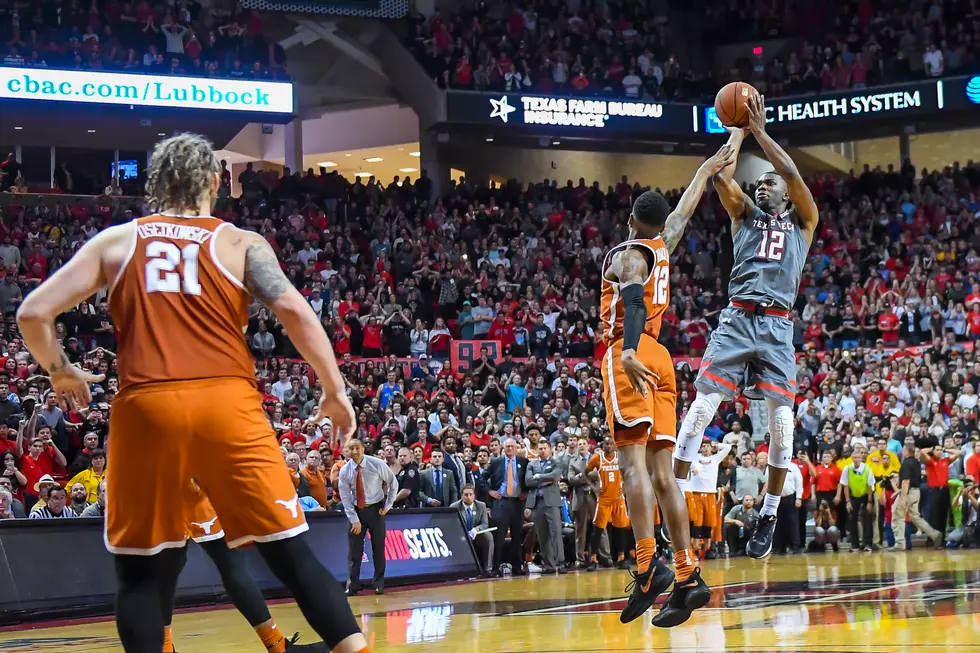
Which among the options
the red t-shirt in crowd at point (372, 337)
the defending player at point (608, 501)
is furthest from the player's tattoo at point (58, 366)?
the red t-shirt in crowd at point (372, 337)

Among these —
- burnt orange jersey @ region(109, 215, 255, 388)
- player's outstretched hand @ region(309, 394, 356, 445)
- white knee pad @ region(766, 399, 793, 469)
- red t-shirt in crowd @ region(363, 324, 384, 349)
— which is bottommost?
white knee pad @ region(766, 399, 793, 469)

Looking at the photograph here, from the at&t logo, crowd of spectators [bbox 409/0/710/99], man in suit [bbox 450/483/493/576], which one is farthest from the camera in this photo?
crowd of spectators [bbox 409/0/710/99]

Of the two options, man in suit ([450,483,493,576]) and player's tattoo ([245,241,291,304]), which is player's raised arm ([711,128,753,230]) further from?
man in suit ([450,483,493,576])

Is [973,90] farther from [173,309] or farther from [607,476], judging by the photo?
[173,309]

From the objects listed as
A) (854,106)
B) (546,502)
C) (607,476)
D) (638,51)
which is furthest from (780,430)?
(638,51)

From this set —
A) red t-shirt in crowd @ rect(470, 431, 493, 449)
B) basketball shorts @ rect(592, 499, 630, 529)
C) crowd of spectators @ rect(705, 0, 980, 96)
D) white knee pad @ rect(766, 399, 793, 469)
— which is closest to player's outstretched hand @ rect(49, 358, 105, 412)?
white knee pad @ rect(766, 399, 793, 469)

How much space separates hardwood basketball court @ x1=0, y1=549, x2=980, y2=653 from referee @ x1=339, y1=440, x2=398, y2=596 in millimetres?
574

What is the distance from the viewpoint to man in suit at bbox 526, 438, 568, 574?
58.7 feet

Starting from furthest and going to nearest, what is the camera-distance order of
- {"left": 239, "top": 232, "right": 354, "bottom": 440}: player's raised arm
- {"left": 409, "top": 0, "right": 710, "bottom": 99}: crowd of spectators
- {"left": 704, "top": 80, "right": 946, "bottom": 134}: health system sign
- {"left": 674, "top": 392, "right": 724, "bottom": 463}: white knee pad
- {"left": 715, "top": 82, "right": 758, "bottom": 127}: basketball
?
1. {"left": 704, "top": 80, "right": 946, "bottom": 134}: health system sign
2. {"left": 409, "top": 0, "right": 710, "bottom": 99}: crowd of spectators
3. {"left": 674, "top": 392, "right": 724, "bottom": 463}: white knee pad
4. {"left": 715, "top": 82, "right": 758, "bottom": 127}: basketball
5. {"left": 239, "top": 232, "right": 354, "bottom": 440}: player's raised arm

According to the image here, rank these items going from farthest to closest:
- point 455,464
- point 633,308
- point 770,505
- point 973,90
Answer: point 973,90, point 455,464, point 770,505, point 633,308

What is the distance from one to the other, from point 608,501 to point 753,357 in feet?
34.1

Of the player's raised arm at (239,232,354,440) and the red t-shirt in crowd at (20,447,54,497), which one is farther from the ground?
the player's raised arm at (239,232,354,440)

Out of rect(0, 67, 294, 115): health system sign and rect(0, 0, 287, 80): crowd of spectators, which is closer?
rect(0, 67, 294, 115): health system sign

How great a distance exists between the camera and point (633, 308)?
7.54m
